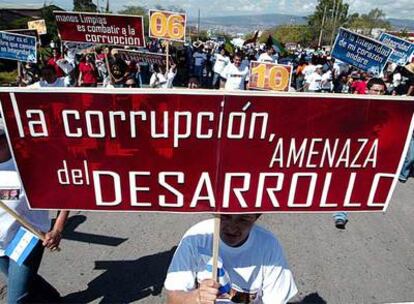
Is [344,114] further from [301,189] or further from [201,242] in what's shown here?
[201,242]

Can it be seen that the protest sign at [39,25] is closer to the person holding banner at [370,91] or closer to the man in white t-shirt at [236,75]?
the man in white t-shirt at [236,75]

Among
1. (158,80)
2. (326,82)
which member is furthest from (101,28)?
(326,82)

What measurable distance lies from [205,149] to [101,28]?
6.61 meters

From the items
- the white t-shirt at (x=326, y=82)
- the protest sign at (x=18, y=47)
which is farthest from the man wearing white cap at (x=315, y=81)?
the protest sign at (x=18, y=47)

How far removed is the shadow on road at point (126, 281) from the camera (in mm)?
3473

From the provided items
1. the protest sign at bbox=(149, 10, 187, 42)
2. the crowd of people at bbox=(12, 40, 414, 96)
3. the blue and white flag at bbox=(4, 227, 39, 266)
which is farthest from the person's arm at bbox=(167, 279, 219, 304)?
the protest sign at bbox=(149, 10, 187, 42)

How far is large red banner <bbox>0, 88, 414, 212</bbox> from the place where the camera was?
4.78 feet

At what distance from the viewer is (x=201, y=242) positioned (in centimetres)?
196

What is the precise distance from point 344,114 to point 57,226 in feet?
6.41

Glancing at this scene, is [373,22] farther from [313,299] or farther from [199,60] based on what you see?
[313,299]

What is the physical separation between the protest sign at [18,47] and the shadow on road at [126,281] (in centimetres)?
681

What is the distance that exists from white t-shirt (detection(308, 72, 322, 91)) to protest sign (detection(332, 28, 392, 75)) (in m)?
5.31

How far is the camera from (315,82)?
13195mm

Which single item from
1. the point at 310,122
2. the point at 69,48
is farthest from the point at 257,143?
the point at 69,48
